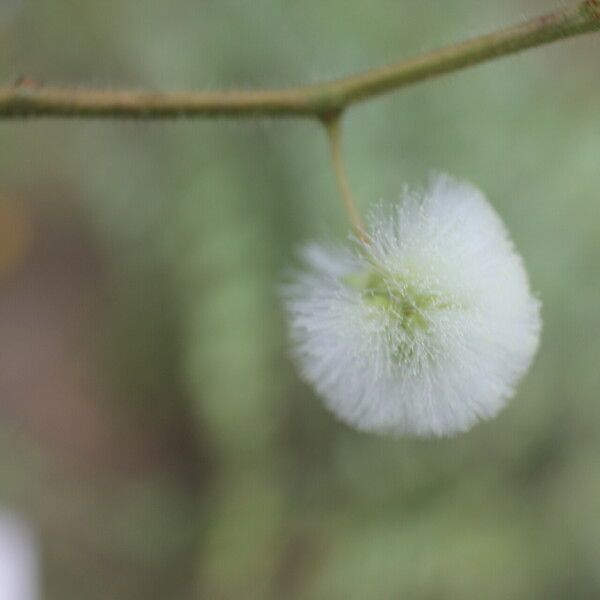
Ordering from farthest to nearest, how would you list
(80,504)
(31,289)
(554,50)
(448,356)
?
(31,289) → (80,504) → (554,50) → (448,356)

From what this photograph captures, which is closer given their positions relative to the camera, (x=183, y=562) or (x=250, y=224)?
(x=250, y=224)

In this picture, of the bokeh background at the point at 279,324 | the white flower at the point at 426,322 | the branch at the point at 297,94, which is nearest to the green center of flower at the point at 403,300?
the white flower at the point at 426,322

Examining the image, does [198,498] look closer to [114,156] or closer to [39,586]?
[39,586]

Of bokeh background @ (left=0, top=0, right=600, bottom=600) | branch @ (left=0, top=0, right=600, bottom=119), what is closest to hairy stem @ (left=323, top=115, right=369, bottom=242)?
branch @ (left=0, top=0, right=600, bottom=119)

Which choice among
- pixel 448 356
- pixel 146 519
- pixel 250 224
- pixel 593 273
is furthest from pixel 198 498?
pixel 448 356

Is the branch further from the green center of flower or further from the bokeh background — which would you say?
the bokeh background

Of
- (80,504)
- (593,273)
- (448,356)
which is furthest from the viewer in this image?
(80,504)
